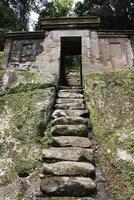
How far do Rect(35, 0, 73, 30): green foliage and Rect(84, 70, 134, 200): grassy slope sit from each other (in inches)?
538

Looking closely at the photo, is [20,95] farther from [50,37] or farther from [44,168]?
[50,37]

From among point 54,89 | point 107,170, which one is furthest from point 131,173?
point 54,89

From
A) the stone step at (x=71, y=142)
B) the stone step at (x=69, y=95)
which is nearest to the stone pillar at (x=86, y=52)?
the stone step at (x=69, y=95)

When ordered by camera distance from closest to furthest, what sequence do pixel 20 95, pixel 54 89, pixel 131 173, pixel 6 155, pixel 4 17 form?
1. pixel 131 173
2. pixel 6 155
3. pixel 20 95
4. pixel 54 89
5. pixel 4 17

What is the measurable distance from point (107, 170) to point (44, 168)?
2.80 ft

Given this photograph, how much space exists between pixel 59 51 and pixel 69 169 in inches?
180

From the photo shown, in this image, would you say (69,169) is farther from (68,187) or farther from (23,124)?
(23,124)

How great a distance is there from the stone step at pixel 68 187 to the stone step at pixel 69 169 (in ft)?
0.50

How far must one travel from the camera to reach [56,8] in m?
21.4

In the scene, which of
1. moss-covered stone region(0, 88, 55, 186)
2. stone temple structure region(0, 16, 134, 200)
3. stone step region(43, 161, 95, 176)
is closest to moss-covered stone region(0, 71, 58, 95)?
stone temple structure region(0, 16, 134, 200)

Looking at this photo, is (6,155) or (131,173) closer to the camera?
(131,173)

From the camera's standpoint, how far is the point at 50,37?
773 cm

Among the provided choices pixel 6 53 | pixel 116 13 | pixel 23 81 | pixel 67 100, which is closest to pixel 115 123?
pixel 67 100

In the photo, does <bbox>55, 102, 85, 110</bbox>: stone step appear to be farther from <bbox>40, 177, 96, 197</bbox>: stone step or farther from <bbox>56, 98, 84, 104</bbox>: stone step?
<bbox>40, 177, 96, 197</bbox>: stone step
